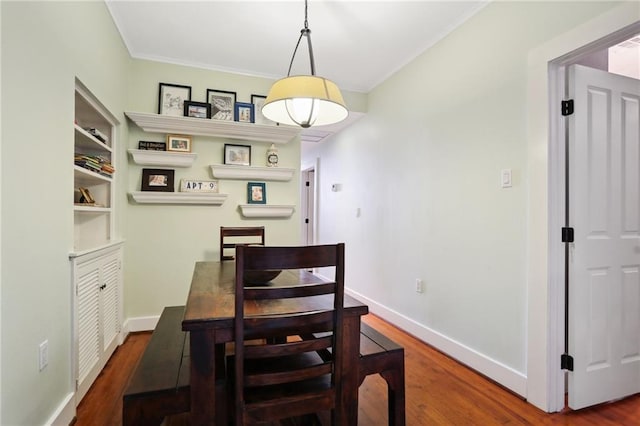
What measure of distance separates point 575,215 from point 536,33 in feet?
3.61

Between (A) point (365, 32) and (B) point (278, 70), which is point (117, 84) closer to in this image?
(B) point (278, 70)

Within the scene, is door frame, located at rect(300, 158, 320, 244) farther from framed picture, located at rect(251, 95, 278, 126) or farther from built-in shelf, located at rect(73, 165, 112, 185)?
built-in shelf, located at rect(73, 165, 112, 185)

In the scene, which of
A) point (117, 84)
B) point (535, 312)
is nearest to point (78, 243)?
point (117, 84)

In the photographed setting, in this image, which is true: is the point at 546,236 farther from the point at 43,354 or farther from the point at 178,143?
the point at 178,143

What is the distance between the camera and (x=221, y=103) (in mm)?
3328

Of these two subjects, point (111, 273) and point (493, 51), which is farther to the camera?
point (111, 273)

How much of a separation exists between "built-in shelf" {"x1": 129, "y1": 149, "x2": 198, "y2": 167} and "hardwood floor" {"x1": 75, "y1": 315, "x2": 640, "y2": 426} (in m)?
1.70

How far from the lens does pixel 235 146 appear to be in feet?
11.1


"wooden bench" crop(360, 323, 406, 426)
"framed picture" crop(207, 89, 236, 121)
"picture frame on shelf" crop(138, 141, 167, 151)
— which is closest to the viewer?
"wooden bench" crop(360, 323, 406, 426)

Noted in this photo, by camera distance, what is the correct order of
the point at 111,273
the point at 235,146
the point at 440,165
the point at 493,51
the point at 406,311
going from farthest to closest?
1. the point at 235,146
2. the point at 406,311
3. the point at 440,165
4. the point at 111,273
5. the point at 493,51

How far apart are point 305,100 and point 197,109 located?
5.79 feet

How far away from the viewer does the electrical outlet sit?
1.48m

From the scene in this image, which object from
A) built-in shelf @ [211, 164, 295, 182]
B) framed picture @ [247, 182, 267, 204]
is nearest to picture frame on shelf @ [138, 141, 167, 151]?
built-in shelf @ [211, 164, 295, 182]

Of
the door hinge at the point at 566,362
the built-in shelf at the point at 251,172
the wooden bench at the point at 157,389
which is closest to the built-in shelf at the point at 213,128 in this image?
the built-in shelf at the point at 251,172
